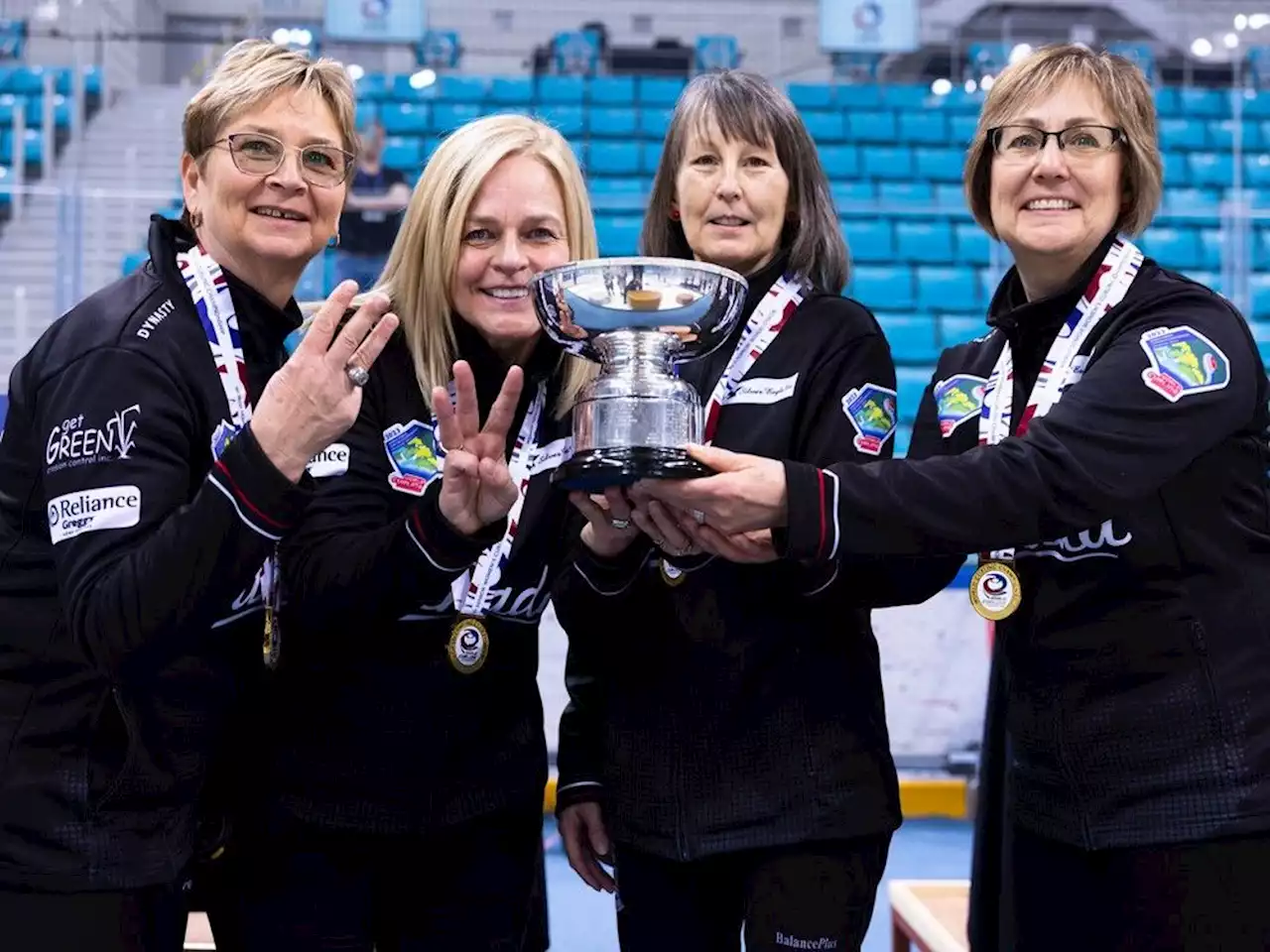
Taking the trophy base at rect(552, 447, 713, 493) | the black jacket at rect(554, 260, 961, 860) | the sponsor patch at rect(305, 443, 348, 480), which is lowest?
the black jacket at rect(554, 260, 961, 860)

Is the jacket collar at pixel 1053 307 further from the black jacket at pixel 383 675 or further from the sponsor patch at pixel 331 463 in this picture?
the sponsor patch at pixel 331 463

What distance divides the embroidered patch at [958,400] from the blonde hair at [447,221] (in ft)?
1.87

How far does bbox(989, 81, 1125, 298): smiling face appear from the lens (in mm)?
1975

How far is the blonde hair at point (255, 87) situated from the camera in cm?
189

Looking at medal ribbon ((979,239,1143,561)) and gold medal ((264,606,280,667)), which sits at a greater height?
medal ribbon ((979,239,1143,561))

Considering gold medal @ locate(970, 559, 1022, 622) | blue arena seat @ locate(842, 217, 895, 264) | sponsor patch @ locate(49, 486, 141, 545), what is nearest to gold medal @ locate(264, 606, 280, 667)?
sponsor patch @ locate(49, 486, 141, 545)

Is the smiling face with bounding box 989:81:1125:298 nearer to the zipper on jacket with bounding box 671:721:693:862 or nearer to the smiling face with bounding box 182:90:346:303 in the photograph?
the zipper on jacket with bounding box 671:721:693:862

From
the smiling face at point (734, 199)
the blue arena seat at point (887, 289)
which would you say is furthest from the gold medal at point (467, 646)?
the blue arena seat at point (887, 289)

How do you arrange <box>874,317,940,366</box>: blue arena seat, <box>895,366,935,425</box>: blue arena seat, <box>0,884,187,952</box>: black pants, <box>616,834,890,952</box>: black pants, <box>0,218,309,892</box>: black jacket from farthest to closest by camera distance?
<box>874,317,940,366</box>: blue arena seat < <box>895,366,935,425</box>: blue arena seat < <box>616,834,890,952</box>: black pants < <box>0,884,187,952</box>: black pants < <box>0,218,309,892</box>: black jacket

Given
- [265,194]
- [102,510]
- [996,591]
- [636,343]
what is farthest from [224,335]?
[996,591]

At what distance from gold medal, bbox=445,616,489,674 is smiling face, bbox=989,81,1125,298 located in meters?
0.91

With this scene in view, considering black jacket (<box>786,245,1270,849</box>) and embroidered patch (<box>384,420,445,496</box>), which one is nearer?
black jacket (<box>786,245,1270,849</box>)

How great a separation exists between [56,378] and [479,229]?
62 cm

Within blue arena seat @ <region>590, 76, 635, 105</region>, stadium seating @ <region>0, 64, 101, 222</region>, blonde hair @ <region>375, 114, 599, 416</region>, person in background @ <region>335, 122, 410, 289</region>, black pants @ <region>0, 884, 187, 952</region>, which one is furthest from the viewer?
blue arena seat @ <region>590, 76, 635, 105</region>
